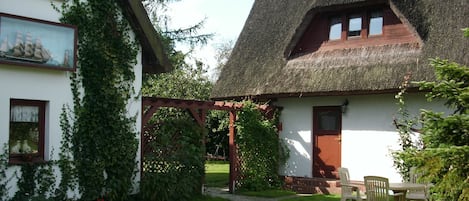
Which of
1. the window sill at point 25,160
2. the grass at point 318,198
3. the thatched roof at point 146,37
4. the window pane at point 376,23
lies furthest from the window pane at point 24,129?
the window pane at point 376,23

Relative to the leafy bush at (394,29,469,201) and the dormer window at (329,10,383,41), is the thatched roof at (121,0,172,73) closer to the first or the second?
the dormer window at (329,10,383,41)

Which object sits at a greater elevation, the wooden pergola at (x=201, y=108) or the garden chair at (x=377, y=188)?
the wooden pergola at (x=201, y=108)

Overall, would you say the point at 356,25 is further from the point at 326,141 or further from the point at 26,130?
the point at 26,130

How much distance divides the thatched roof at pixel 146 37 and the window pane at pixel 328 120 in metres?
5.00

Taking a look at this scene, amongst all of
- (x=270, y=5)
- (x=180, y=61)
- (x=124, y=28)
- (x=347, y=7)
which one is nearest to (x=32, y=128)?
(x=124, y=28)

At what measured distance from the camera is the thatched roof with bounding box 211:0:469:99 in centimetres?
1311

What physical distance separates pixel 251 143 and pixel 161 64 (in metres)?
4.09

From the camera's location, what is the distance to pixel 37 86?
377 inches

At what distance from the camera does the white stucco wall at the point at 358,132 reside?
13.7m

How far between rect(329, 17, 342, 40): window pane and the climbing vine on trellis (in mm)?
6576

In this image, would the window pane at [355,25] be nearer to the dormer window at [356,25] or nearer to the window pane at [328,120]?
the dormer window at [356,25]

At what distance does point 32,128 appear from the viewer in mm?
9711

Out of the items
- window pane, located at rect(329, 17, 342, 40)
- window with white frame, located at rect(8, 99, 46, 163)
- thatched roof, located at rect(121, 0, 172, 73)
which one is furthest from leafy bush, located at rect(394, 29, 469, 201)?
window pane, located at rect(329, 17, 342, 40)

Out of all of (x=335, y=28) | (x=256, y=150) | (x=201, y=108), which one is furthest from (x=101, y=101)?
(x=335, y=28)
